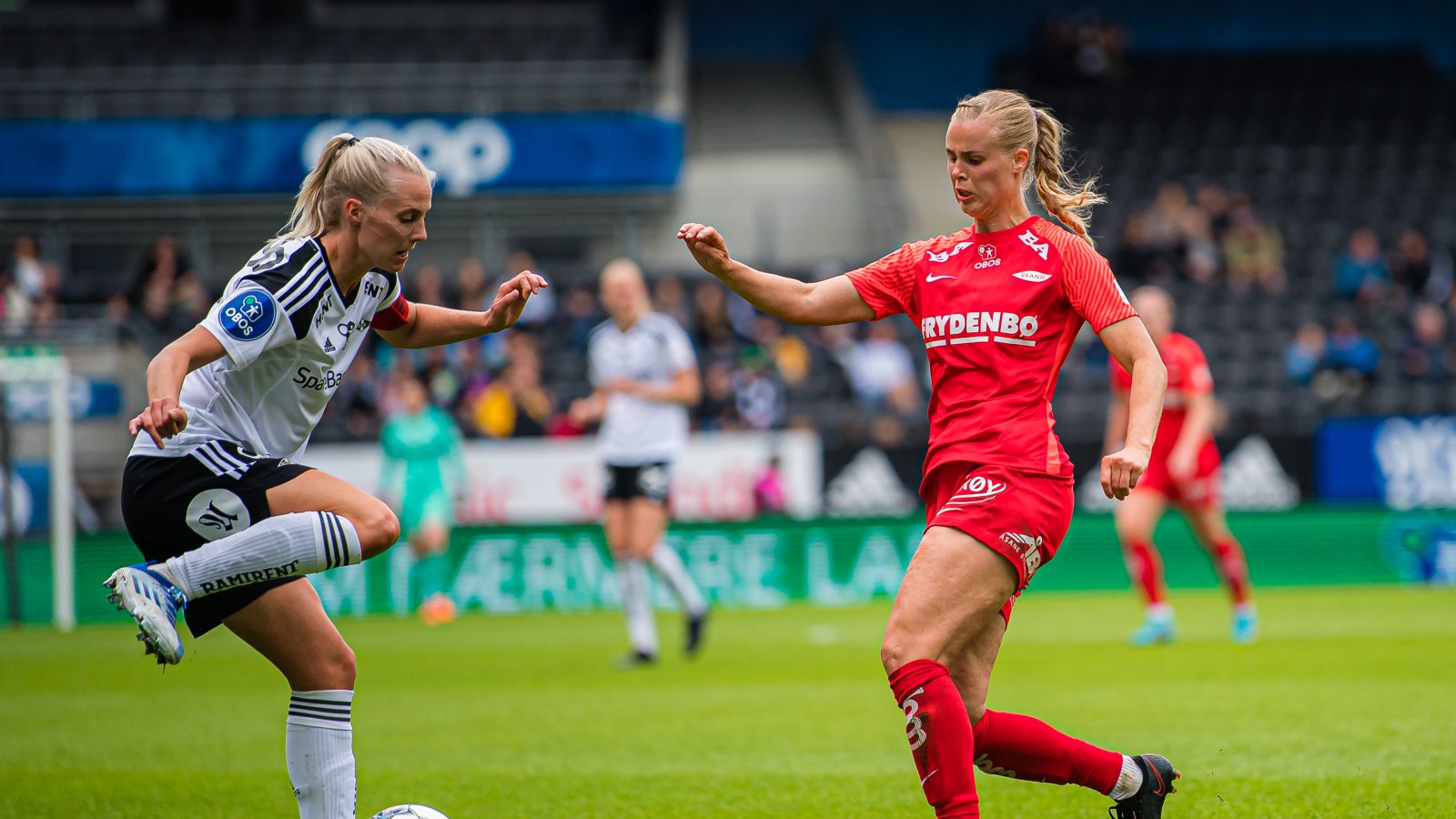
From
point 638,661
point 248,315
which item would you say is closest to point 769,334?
point 638,661

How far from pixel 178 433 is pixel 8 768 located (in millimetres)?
3553

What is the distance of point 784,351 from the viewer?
69.2 ft

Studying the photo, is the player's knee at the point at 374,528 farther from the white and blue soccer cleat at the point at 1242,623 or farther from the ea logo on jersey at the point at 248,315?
the white and blue soccer cleat at the point at 1242,623

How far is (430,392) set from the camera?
63.1ft

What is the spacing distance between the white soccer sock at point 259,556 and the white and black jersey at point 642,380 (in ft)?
22.9

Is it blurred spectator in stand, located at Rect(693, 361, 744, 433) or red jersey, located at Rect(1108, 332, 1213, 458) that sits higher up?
red jersey, located at Rect(1108, 332, 1213, 458)

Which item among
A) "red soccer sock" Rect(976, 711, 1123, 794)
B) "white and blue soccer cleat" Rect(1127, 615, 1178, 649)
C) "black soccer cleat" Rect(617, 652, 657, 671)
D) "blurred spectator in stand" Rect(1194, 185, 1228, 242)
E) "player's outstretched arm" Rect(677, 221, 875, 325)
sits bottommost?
"black soccer cleat" Rect(617, 652, 657, 671)

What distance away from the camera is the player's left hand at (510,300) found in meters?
4.86

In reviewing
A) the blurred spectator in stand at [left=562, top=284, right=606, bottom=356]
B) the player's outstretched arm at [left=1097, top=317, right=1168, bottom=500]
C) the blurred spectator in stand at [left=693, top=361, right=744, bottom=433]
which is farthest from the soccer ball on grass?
the blurred spectator in stand at [left=562, top=284, right=606, bottom=356]

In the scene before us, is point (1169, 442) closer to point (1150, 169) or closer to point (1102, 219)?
point (1102, 219)

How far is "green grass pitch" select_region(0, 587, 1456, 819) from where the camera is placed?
230 inches

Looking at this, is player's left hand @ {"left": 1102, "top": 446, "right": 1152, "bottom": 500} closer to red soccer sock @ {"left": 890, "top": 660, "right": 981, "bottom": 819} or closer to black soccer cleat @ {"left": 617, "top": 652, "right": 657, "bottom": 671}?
red soccer sock @ {"left": 890, "top": 660, "right": 981, "bottom": 819}

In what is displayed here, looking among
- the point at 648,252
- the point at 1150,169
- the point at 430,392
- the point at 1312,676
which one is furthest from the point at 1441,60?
the point at 1312,676

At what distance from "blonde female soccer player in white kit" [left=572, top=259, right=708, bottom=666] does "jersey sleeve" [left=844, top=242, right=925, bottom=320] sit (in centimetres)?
628
